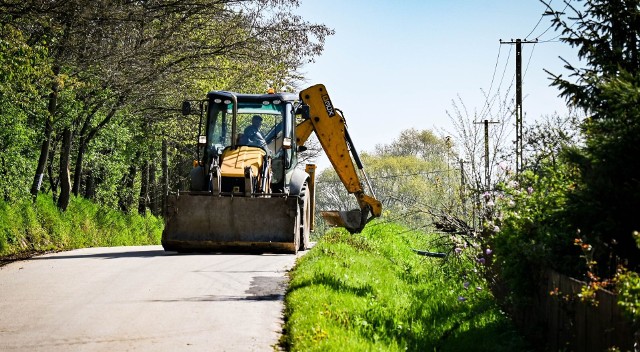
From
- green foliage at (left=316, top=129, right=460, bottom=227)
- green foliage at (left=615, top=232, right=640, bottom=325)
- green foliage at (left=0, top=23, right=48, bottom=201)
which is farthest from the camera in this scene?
green foliage at (left=316, top=129, right=460, bottom=227)

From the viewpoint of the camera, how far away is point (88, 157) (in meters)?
37.1

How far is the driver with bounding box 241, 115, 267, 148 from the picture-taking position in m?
22.7

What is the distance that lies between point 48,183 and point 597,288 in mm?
39430

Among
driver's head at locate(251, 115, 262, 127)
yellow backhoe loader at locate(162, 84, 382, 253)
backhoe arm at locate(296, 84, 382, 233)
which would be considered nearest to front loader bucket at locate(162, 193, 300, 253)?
yellow backhoe loader at locate(162, 84, 382, 253)

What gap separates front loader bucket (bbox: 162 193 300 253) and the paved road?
1.44 meters

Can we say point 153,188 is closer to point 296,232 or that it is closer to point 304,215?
point 304,215

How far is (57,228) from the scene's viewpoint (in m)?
26.2

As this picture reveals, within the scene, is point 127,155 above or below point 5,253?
above

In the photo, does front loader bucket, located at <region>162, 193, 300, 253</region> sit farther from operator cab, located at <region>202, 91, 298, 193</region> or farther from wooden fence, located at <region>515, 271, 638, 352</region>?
wooden fence, located at <region>515, 271, 638, 352</region>

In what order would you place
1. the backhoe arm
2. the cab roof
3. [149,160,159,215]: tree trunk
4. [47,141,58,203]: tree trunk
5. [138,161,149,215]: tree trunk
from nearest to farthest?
the cab roof < the backhoe arm < [47,141,58,203]: tree trunk < [138,161,149,215]: tree trunk < [149,160,159,215]: tree trunk

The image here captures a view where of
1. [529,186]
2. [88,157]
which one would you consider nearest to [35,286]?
[529,186]

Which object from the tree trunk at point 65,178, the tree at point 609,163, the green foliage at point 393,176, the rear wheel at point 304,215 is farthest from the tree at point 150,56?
the green foliage at point 393,176

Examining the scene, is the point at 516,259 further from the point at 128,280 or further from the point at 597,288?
the point at 128,280

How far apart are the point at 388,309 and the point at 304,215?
986 cm
